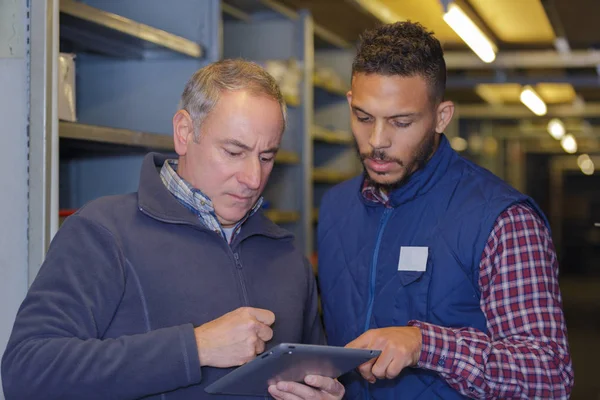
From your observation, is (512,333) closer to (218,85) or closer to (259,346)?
(259,346)

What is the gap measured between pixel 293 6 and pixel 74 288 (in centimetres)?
469

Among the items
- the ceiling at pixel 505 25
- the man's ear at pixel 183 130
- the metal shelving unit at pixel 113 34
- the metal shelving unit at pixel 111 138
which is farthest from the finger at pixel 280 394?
the ceiling at pixel 505 25

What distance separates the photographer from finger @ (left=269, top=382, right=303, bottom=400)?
1.96 metres

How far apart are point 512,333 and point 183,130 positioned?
3.25ft

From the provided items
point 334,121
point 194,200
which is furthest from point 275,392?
point 334,121

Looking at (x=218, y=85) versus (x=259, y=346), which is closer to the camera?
(x=259, y=346)

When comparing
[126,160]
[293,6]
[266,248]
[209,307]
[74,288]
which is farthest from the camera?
[293,6]

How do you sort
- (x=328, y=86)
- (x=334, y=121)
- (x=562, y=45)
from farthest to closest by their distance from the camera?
(x=562, y=45) < (x=334, y=121) < (x=328, y=86)

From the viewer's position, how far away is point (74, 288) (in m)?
1.85

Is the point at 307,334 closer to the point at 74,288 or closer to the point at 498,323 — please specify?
the point at 498,323

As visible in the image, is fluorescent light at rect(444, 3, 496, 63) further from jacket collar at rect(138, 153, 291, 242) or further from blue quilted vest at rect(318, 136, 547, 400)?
jacket collar at rect(138, 153, 291, 242)

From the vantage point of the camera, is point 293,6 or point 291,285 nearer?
point 291,285

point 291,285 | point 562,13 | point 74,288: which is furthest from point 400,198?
point 562,13

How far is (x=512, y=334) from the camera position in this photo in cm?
213
